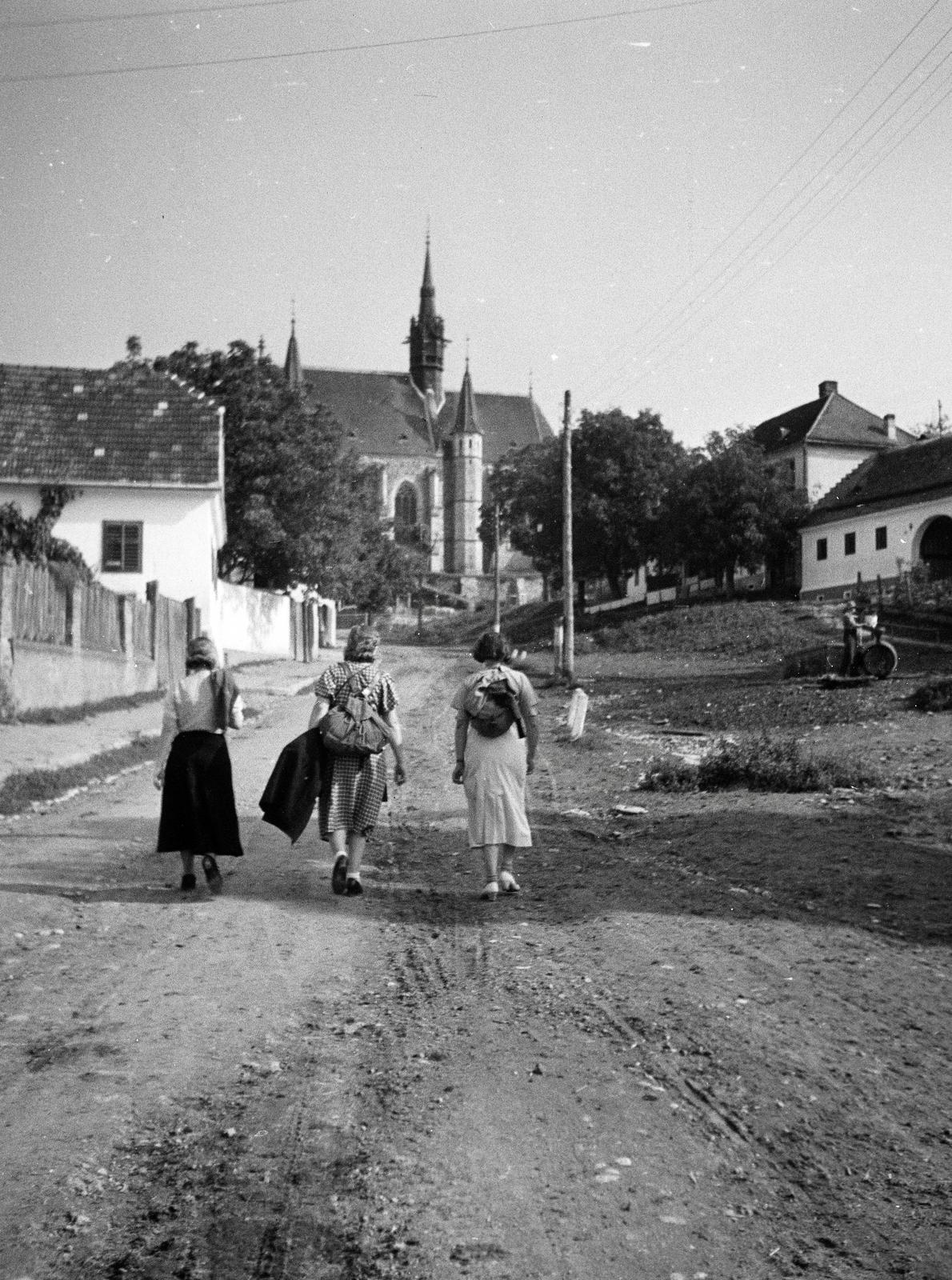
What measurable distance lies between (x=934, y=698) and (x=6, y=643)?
14.1 meters

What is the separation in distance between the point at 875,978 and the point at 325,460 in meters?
42.4

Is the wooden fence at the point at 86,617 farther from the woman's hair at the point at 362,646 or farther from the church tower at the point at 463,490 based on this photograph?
the church tower at the point at 463,490

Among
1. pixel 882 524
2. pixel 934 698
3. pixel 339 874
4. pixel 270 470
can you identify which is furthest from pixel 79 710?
pixel 882 524

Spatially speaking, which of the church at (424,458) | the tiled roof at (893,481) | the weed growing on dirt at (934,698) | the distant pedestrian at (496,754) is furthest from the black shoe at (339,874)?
the church at (424,458)

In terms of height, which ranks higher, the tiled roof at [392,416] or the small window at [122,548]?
the tiled roof at [392,416]

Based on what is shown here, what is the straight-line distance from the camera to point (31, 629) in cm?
1822

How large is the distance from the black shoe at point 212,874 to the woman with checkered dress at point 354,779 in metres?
0.73

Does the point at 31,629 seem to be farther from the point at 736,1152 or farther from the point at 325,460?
the point at 325,460

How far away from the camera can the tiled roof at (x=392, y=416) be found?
11706cm

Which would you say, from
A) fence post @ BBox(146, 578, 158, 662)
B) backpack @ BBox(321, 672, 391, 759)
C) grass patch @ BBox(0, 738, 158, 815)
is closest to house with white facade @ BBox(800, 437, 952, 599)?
fence post @ BBox(146, 578, 158, 662)

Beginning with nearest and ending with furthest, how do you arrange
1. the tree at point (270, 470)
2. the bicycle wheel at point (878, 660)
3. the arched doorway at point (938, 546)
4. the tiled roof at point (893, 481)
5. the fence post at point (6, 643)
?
1. the fence post at point (6, 643)
2. the bicycle wheel at point (878, 660)
3. the tree at point (270, 470)
4. the arched doorway at point (938, 546)
5. the tiled roof at point (893, 481)

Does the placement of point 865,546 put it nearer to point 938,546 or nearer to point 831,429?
point 938,546

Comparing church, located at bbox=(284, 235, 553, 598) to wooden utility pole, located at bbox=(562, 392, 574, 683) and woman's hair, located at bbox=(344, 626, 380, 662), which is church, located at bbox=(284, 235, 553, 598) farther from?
woman's hair, located at bbox=(344, 626, 380, 662)

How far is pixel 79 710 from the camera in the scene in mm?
19844
